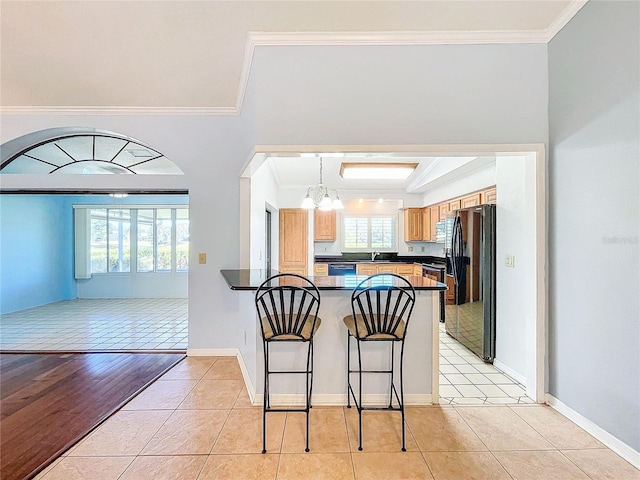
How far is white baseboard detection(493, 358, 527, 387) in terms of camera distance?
109 inches

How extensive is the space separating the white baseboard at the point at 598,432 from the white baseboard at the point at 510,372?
1.17ft

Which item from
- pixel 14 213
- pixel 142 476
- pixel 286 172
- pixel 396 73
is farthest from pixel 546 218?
pixel 14 213

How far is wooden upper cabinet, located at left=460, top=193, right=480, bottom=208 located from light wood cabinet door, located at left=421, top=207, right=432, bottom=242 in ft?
5.34

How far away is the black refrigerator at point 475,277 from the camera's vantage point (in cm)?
323

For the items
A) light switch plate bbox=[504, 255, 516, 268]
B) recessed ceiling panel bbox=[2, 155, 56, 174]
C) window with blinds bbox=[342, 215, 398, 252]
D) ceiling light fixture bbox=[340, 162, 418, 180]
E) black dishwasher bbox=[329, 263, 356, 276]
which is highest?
ceiling light fixture bbox=[340, 162, 418, 180]

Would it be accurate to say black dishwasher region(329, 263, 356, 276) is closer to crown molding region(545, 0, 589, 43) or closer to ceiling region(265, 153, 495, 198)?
ceiling region(265, 153, 495, 198)

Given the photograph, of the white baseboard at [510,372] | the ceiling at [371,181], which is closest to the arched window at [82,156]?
the ceiling at [371,181]

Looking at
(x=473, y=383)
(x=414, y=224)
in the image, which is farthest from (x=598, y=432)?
(x=414, y=224)

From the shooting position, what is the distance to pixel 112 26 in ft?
7.58

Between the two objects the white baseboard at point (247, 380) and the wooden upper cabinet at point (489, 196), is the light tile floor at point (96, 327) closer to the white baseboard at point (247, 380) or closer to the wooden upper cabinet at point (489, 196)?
the white baseboard at point (247, 380)

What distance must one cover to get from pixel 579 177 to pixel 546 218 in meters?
0.38

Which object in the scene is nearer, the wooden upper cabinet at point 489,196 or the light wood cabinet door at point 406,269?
the wooden upper cabinet at point 489,196

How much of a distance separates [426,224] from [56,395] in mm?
6145

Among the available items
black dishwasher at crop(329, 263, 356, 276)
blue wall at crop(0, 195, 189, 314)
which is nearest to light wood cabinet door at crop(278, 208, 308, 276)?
black dishwasher at crop(329, 263, 356, 276)
